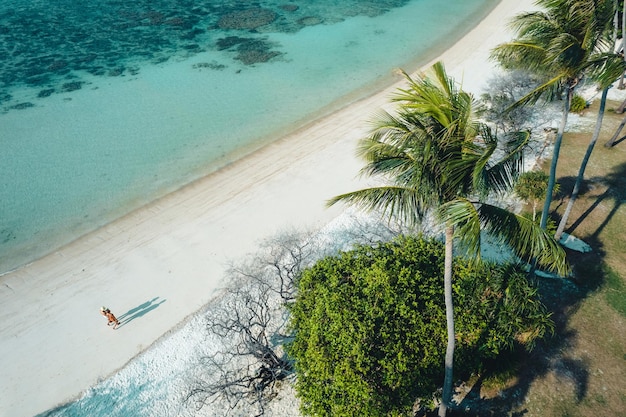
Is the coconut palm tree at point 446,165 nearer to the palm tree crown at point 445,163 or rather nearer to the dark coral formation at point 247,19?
the palm tree crown at point 445,163

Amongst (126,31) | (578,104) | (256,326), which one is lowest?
(256,326)

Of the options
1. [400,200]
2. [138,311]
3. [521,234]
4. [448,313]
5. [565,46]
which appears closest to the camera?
[521,234]

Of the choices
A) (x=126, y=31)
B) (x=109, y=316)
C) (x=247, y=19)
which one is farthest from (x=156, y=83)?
(x=109, y=316)

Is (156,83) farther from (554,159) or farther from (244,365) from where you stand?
(554,159)

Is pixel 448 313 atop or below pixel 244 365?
atop

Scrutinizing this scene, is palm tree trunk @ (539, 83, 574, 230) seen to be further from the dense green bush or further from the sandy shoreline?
the sandy shoreline

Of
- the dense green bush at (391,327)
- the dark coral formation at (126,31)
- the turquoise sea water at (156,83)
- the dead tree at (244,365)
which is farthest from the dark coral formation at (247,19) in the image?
the dense green bush at (391,327)
